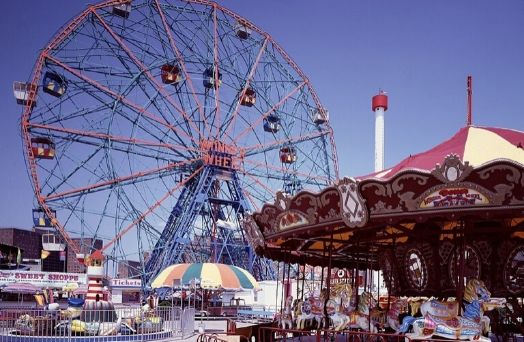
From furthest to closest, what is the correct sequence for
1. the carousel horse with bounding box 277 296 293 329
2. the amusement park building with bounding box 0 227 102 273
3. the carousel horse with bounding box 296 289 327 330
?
the amusement park building with bounding box 0 227 102 273 → the carousel horse with bounding box 277 296 293 329 → the carousel horse with bounding box 296 289 327 330

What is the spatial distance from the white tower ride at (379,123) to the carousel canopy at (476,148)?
1076 centimetres

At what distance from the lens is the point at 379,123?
21.9m

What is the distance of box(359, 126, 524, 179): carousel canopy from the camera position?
8875 millimetres

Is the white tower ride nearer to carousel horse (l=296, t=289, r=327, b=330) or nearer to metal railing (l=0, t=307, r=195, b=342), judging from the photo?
metal railing (l=0, t=307, r=195, b=342)

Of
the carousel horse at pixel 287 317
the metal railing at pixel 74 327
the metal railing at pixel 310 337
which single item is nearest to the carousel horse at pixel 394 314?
the metal railing at pixel 310 337

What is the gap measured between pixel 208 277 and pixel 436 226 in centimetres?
1122

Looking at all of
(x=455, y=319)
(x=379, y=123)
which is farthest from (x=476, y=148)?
(x=379, y=123)

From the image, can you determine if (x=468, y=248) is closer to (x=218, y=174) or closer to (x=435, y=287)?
(x=435, y=287)

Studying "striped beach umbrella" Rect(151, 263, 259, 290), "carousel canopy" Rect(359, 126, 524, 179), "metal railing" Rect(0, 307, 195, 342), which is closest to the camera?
"carousel canopy" Rect(359, 126, 524, 179)

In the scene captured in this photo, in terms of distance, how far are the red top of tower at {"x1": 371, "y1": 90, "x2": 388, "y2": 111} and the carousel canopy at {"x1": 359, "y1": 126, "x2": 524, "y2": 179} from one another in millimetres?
11250

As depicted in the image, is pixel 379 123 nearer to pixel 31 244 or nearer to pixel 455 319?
pixel 455 319

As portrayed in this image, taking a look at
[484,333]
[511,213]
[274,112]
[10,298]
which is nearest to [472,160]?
[511,213]

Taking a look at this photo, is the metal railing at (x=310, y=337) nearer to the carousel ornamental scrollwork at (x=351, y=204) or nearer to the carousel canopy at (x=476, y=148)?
the carousel ornamental scrollwork at (x=351, y=204)

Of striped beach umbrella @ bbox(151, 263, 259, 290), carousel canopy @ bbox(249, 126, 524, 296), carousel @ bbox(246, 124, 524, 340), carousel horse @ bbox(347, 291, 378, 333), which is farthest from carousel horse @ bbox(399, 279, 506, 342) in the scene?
striped beach umbrella @ bbox(151, 263, 259, 290)
